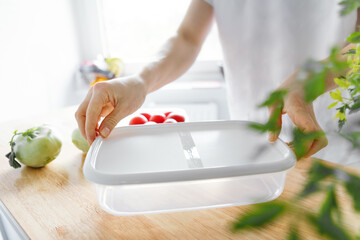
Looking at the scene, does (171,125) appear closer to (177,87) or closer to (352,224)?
(352,224)

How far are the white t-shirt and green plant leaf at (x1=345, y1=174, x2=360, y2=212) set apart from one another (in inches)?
24.2

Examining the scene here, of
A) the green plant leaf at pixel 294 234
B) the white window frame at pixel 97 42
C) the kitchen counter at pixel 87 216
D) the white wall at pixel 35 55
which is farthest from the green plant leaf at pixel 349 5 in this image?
the white window frame at pixel 97 42

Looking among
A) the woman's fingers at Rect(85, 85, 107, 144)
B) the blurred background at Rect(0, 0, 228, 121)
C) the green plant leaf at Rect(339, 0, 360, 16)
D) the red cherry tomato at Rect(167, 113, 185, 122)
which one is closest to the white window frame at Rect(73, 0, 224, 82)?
the blurred background at Rect(0, 0, 228, 121)

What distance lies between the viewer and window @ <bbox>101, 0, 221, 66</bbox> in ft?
7.29

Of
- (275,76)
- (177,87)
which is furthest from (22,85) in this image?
(275,76)

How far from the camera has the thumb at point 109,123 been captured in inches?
22.8

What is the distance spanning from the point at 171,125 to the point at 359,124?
0.47 metres

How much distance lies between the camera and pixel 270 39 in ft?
2.98

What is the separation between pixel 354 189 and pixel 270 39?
84 centimetres

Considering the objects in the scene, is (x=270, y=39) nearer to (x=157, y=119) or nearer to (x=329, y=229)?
→ (x=157, y=119)

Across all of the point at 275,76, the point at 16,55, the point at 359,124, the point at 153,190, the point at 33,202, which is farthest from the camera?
the point at 16,55

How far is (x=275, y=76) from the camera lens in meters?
0.92

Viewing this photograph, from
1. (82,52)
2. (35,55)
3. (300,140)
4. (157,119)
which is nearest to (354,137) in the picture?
(300,140)

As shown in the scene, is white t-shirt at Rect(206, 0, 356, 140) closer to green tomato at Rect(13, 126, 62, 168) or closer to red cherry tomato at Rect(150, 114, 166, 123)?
red cherry tomato at Rect(150, 114, 166, 123)
